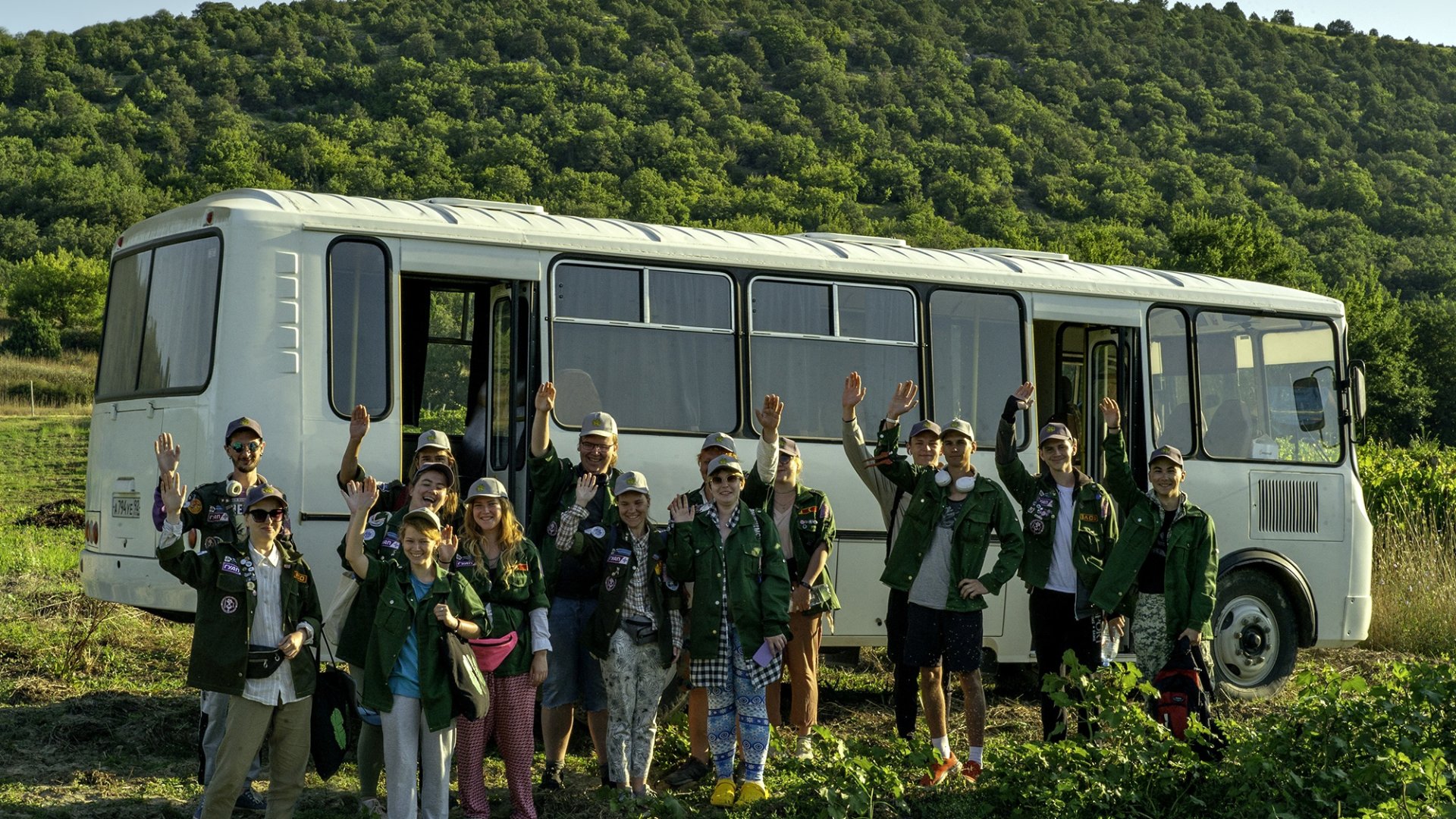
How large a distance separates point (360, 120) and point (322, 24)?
1711 centimetres

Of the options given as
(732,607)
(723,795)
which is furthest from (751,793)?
(732,607)

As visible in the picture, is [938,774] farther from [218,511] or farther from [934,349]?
[218,511]

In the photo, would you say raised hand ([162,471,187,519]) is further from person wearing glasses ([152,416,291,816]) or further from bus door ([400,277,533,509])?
bus door ([400,277,533,509])

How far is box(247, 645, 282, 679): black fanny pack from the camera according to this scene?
5727mm

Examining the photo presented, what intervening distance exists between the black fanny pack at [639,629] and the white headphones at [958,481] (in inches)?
66.3

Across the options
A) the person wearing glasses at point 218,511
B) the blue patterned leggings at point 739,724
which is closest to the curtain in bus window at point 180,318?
the person wearing glasses at point 218,511

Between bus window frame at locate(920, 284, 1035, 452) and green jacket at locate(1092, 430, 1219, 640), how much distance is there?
1872 mm

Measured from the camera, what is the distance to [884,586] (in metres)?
9.04

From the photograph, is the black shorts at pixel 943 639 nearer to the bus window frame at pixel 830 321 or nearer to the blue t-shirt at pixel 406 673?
the bus window frame at pixel 830 321

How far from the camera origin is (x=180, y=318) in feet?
25.6

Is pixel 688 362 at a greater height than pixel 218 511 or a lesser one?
greater

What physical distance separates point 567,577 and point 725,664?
0.88 m

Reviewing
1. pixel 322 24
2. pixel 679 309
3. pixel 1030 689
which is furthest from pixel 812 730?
pixel 322 24

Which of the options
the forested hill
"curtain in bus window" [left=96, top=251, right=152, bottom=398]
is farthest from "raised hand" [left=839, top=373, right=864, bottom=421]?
the forested hill
